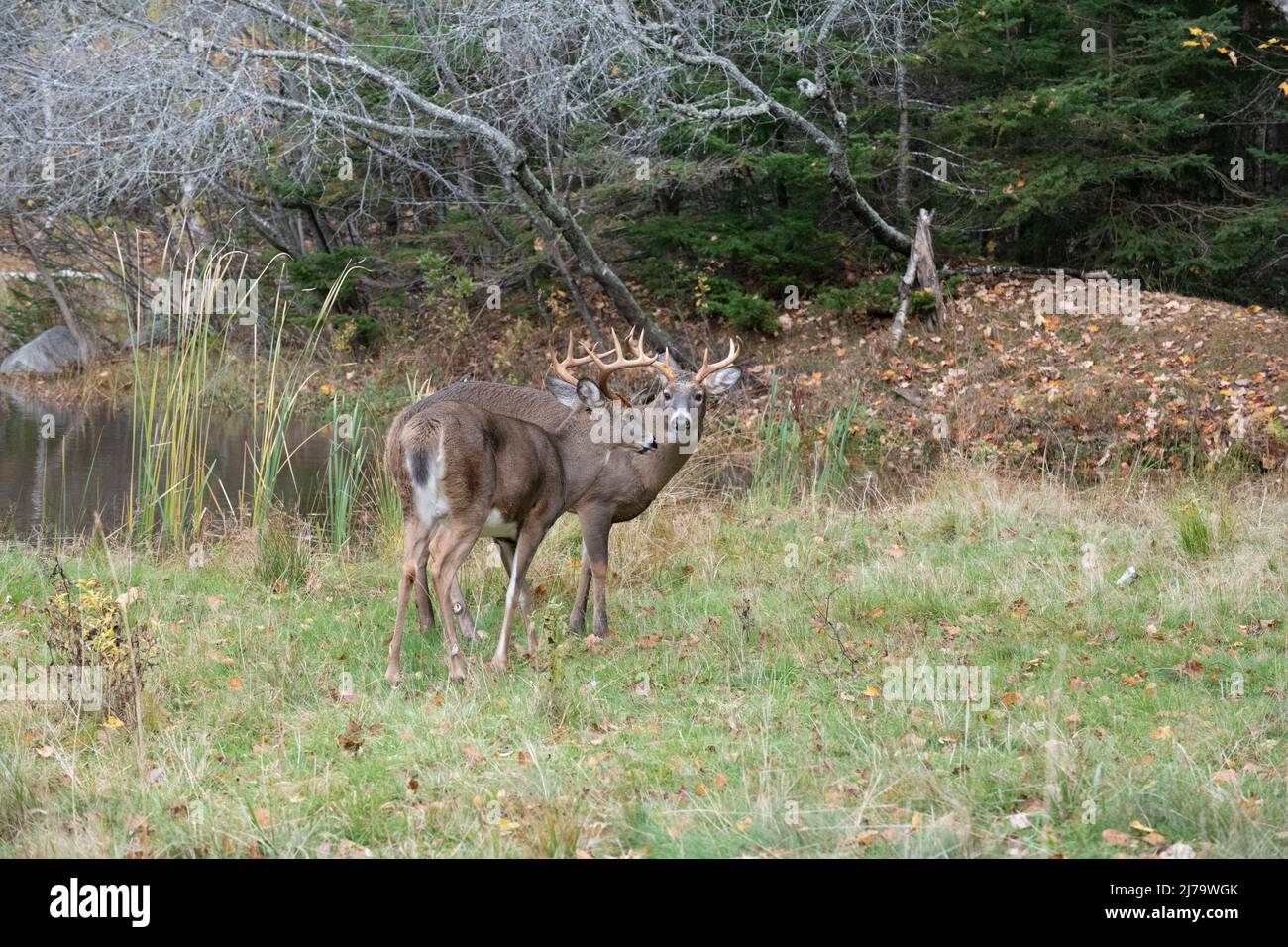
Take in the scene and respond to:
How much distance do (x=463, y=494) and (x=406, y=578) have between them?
504 mm

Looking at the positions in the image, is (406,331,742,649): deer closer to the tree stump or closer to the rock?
the tree stump

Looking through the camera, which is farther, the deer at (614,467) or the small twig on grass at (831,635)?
the deer at (614,467)

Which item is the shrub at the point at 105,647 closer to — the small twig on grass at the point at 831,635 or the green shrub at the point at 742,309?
the small twig on grass at the point at 831,635

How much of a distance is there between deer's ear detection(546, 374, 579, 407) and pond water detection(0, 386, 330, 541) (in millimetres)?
2853

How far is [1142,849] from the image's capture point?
14.1 ft

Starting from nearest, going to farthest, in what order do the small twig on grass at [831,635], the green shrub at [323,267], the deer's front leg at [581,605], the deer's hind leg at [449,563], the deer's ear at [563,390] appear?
the small twig on grass at [831,635] < the deer's hind leg at [449,563] < the deer's front leg at [581,605] < the deer's ear at [563,390] < the green shrub at [323,267]

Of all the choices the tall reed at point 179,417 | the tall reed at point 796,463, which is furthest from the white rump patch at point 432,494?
the tall reed at point 796,463

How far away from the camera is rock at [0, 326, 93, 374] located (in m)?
22.0

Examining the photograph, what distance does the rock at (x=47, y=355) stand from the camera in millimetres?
21984

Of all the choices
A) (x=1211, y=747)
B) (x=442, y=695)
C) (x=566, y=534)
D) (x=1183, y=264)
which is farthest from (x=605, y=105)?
(x=1211, y=747)

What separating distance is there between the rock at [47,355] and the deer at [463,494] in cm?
1636

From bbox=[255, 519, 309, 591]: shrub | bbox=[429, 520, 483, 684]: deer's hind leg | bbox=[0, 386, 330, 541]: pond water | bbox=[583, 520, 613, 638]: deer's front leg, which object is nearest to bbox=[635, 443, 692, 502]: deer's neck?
bbox=[583, 520, 613, 638]: deer's front leg

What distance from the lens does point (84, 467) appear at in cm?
1466

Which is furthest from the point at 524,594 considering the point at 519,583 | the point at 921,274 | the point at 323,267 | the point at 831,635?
the point at 323,267
